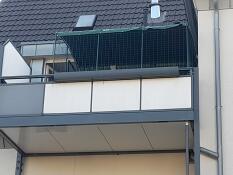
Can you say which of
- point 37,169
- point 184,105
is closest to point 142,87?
point 184,105

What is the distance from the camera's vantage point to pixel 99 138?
13570 mm

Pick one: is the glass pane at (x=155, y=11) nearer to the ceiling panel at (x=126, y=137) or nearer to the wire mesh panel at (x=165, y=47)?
the wire mesh panel at (x=165, y=47)

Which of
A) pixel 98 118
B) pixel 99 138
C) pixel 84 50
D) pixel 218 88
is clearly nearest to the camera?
pixel 218 88

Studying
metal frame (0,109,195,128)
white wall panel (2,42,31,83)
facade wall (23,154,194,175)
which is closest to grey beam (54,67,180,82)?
metal frame (0,109,195,128)

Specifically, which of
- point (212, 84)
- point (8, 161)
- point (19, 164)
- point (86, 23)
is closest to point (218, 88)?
point (212, 84)

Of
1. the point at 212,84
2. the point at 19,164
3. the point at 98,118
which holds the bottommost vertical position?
the point at 19,164

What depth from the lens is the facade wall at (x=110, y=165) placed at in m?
14.0

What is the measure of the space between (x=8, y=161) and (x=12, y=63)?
240cm

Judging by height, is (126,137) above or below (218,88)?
below

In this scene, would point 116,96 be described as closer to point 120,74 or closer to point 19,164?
point 120,74

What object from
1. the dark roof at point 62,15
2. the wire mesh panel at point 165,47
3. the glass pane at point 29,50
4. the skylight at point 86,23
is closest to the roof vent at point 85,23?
the skylight at point 86,23

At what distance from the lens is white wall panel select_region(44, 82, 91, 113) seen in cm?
1291

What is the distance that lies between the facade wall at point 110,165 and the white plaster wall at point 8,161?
0.31m

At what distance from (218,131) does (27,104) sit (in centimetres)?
410
